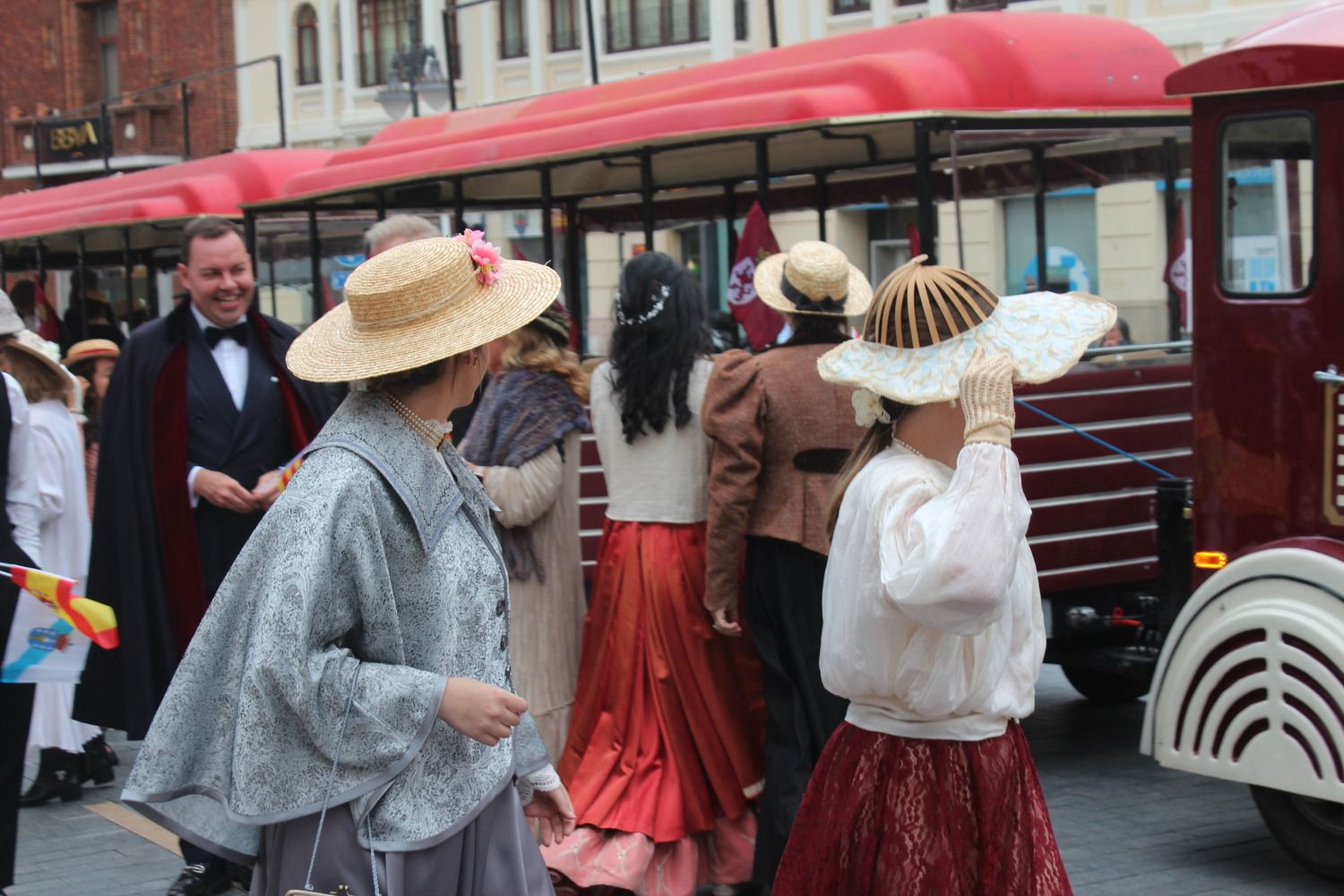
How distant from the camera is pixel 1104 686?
8.04m

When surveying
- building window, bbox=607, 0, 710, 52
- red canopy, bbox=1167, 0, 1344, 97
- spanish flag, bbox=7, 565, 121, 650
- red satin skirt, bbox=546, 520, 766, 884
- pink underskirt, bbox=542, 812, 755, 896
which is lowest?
pink underskirt, bbox=542, 812, 755, 896

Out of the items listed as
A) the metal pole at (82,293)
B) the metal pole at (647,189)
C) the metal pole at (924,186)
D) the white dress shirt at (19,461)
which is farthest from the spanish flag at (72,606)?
the metal pole at (82,293)

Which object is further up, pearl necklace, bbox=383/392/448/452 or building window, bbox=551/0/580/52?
building window, bbox=551/0/580/52

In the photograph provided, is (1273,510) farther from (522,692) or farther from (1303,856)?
(522,692)

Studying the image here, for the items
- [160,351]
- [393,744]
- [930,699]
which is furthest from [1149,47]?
[393,744]

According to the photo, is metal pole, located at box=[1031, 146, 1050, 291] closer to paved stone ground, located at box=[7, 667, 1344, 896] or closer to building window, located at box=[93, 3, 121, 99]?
paved stone ground, located at box=[7, 667, 1344, 896]

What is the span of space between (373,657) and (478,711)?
205mm

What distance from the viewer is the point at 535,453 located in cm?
545

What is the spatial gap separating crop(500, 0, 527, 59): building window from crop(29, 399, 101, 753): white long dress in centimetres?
2311

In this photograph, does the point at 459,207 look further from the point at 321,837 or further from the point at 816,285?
the point at 321,837

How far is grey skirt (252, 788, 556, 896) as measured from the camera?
2816mm

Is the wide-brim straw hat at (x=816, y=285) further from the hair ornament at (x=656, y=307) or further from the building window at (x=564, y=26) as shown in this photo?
the building window at (x=564, y=26)

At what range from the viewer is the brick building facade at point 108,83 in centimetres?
3475

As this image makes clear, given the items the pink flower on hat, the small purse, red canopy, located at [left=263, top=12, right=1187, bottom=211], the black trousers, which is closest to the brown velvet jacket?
the black trousers
